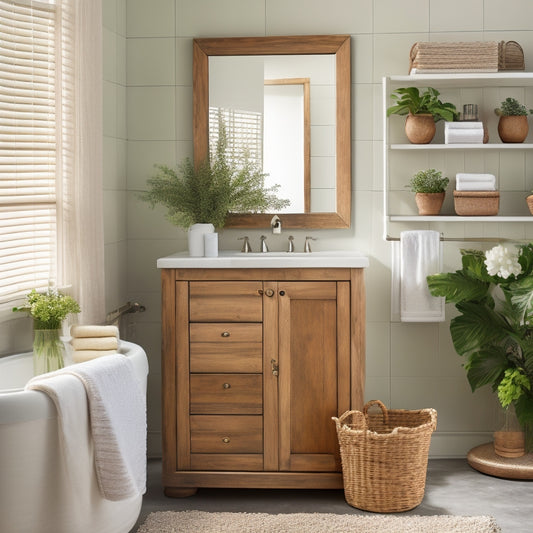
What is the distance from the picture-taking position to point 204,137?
362 cm

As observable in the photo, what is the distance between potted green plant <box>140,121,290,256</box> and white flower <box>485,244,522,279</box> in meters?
1.03

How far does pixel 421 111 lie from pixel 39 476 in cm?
228

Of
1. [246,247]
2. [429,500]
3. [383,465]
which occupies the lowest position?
[429,500]

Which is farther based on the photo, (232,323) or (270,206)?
(270,206)

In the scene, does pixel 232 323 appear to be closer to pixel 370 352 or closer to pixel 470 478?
pixel 370 352

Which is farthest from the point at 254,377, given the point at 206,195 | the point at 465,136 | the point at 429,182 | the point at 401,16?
the point at 401,16

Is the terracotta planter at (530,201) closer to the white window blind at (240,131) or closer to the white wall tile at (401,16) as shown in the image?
the white wall tile at (401,16)

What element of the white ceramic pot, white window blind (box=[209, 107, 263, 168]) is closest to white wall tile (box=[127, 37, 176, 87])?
white window blind (box=[209, 107, 263, 168])

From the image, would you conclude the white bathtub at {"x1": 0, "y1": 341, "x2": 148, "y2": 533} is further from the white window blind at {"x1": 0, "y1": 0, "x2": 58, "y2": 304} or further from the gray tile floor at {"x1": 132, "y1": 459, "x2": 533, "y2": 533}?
the white window blind at {"x1": 0, "y1": 0, "x2": 58, "y2": 304}

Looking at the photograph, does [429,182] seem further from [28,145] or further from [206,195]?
[28,145]

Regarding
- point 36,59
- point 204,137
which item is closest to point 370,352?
point 204,137

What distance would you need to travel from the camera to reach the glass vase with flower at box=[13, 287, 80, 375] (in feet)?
9.09

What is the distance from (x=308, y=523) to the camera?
285 centimetres

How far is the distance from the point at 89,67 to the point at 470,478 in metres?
2.43
